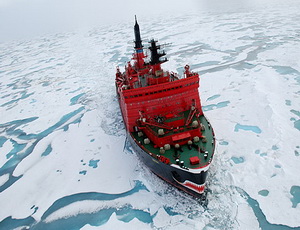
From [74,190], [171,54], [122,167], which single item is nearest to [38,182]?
[74,190]

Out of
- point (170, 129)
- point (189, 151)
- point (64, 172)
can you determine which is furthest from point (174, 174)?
point (64, 172)

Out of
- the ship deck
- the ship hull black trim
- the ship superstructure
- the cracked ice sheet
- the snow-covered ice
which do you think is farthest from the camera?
the cracked ice sheet

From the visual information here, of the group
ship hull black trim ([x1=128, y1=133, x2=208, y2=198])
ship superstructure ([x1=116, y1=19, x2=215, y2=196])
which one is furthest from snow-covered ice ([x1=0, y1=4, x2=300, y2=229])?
ship superstructure ([x1=116, y1=19, x2=215, y2=196])

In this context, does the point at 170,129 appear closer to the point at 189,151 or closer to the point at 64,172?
the point at 189,151

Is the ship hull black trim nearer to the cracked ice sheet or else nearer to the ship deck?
the ship deck

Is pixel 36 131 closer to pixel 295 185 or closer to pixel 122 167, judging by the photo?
pixel 122 167

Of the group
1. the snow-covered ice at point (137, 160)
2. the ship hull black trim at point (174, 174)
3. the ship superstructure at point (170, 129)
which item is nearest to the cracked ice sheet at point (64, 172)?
the snow-covered ice at point (137, 160)

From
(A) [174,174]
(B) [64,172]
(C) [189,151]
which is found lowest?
(B) [64,172]
